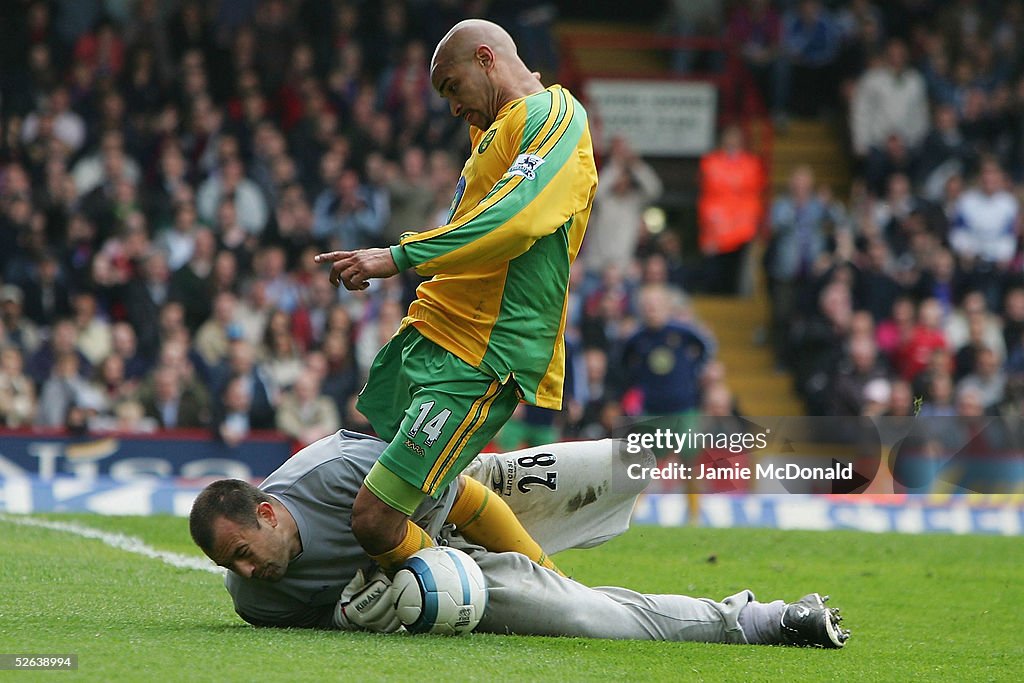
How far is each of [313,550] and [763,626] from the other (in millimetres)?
1736

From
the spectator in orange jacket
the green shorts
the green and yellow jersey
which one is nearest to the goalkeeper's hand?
the green shorts

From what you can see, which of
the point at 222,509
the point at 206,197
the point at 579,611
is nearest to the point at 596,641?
the point at 579,611

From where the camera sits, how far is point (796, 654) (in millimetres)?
5746

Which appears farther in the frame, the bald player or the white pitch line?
the white pitch line

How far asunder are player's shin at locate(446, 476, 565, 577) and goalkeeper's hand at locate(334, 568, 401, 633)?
0.50 m

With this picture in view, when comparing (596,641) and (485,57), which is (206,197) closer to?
(485,57)

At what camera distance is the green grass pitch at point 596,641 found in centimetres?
504

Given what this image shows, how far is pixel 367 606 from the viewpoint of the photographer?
572cm

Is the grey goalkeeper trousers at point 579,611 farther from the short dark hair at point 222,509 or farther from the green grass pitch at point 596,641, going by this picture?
the short dark hair at point 222,509

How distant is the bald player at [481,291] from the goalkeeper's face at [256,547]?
28 centimetres

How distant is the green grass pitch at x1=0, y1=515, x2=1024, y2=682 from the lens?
5043mm

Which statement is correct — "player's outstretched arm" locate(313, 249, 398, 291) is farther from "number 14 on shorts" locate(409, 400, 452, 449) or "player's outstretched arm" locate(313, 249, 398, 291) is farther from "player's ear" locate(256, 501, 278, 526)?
"player's ear" locate(256, 501, 278, 526)

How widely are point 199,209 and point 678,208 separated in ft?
21.5

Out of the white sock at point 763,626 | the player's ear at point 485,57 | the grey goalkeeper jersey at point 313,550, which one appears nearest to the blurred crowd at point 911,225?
the white sock at point 763,626
